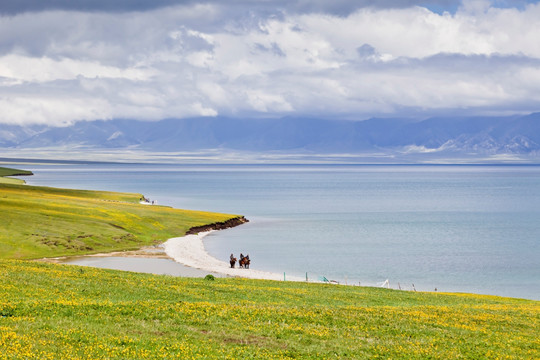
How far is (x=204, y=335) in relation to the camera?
27047 mm

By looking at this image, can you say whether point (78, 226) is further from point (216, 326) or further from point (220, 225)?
point (216, 326)

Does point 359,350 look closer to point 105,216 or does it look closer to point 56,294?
point 56,294

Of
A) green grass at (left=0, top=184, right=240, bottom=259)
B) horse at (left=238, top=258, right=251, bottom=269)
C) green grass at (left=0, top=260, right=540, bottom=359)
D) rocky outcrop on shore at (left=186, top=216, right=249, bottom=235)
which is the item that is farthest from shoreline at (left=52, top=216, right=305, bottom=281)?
green grass at (left=0, top=260, right=540, bottom=359)

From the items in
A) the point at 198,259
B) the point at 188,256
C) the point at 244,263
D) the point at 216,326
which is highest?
the point at 188,256

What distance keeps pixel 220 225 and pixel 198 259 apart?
47.0 meters

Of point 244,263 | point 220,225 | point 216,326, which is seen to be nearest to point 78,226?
point 244,263

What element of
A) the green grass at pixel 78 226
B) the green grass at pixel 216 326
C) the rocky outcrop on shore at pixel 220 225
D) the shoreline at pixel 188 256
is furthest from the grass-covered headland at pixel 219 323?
the rocky outcrop on shore at pixel 220 225

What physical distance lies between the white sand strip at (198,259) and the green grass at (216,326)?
3448 cm

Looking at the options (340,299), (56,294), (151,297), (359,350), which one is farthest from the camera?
(340,299)

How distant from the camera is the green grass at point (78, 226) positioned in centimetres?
8088

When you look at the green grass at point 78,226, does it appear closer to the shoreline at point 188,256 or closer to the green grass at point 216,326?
the shoreline at point 188,256

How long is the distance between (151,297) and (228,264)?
49738mm

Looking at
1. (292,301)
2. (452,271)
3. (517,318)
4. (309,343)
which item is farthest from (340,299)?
(452,271)

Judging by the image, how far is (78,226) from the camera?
96.0 m
